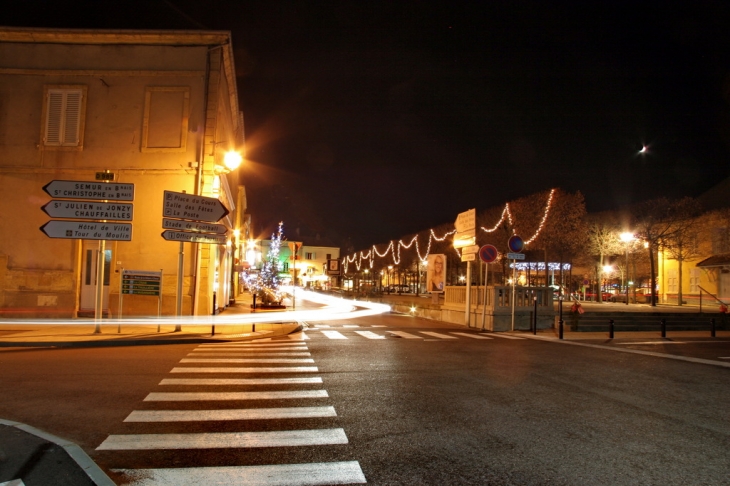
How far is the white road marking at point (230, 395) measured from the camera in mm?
7500

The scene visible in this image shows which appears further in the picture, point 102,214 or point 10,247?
point 10,247

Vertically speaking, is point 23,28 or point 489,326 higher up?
point 23,28

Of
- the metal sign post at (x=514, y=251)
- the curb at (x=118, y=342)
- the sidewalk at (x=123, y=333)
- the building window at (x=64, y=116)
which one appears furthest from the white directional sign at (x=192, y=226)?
the metal sign post at (x=514, y=251)

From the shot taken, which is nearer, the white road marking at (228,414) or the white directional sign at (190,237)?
the white road marking at (228,414)

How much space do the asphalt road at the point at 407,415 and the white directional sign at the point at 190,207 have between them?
5.22m

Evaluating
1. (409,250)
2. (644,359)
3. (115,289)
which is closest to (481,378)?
(644,359)

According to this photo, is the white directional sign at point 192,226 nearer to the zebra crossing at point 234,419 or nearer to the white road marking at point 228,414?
the zebra crossing at point 234,419

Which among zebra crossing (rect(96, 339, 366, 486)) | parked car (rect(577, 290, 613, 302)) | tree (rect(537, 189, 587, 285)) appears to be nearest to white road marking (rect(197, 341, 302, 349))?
zebra crossing (rect(96, 339, 366, 486))

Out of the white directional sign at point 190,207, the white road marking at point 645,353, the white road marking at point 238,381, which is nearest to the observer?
the white road marking at point 238,381

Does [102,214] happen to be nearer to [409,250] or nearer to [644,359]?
[644,359]

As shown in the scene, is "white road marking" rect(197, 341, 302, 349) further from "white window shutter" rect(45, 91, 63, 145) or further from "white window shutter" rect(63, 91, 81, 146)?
"white window shutter" rect(45, 91, 63, 145)

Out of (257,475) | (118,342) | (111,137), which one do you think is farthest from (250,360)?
(111,137)

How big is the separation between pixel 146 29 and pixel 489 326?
1769 cm

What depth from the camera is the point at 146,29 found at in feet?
67.4
